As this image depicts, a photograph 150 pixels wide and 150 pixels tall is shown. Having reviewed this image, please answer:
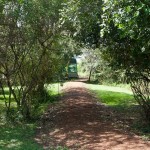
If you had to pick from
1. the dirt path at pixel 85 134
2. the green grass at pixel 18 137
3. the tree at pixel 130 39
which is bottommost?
the green grass at pixel 18 137

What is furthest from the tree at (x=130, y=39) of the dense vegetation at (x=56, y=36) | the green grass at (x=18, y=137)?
the green grass at (x=18, y=137)

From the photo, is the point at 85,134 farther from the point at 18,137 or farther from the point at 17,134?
the point at 17,134

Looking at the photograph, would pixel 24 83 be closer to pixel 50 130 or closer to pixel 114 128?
pixel 50 130

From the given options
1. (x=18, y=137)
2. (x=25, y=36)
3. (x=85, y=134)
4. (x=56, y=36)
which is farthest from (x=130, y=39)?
(x=18, y=137)

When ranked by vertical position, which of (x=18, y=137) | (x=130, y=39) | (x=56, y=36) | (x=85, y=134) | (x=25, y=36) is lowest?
(x=18, y=137)

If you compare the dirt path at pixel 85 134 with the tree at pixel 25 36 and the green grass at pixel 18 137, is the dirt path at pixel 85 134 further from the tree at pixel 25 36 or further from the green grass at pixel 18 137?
the tree at pixel 25 36

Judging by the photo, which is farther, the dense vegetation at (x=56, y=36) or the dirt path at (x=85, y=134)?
the dense vegetation at (x=56, y=36)

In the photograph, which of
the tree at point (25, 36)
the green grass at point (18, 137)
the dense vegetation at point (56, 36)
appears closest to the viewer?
the green grass at point (18, 137)

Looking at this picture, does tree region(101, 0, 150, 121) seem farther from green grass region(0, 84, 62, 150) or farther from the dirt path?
green grass region(0, 84, 62, 150)

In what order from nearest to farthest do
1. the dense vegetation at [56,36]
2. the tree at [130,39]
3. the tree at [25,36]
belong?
the tree at [130,39], the dense vegetation at [56,36], the tree at [25,36]

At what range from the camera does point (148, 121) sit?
12641mm

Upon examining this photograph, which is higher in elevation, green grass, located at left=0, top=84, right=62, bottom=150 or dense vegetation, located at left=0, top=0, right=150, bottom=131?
dense vegetation, located at left=0, top=0, right=150, bottom=131

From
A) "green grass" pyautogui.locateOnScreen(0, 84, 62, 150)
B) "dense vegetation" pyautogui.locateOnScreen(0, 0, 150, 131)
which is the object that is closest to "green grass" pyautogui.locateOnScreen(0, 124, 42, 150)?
"green grass" pyautogui.locateOnScreen(0, 84, 62, 150)

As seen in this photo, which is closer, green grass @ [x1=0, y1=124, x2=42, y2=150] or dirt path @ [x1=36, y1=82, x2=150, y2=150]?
dirt path @ [x1=36, y1=82, x2=150, y2=150]
